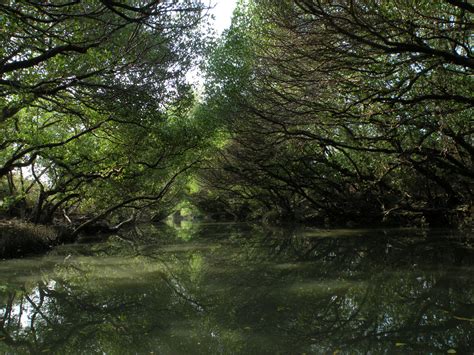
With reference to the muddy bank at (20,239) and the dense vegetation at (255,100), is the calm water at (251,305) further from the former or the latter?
the dense vegetation at (255,100)

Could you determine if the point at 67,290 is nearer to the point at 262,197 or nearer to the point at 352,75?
the point at 352,75

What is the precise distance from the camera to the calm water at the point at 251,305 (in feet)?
16.4

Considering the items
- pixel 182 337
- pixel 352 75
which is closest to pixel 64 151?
pixel 352 75

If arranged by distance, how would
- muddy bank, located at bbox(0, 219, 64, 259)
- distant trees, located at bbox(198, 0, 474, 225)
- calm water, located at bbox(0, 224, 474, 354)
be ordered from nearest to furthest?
calm water, located at bbox(0, 224, 474, 354)
distant trees, located at bbox(198, 0, 474, 225)
muddy bank, located at bbox(0, 219, 64, 259)

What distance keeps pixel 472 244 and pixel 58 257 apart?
13.8m

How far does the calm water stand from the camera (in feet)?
16.4

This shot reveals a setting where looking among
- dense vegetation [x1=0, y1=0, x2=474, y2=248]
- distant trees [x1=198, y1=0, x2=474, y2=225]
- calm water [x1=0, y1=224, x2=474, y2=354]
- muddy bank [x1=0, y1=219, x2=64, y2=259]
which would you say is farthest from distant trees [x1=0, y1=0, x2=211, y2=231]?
calm water [x1=0, y1=224, x2=474, y2=354]

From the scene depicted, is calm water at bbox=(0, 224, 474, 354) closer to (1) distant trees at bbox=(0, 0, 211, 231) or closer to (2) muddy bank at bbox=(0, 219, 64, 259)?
(2) muddy bank at bbox=(0, 219, 64, 259)

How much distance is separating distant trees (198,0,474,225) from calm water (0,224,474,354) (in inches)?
143

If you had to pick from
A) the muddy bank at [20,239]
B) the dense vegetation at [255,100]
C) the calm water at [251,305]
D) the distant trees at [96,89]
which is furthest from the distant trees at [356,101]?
the muddy bank at [20,239]

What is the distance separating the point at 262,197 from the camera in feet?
120

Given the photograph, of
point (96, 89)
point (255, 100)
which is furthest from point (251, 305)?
point (255, 100)

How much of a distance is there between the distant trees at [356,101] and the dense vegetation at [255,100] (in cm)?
7

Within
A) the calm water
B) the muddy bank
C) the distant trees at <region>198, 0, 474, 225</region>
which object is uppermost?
the distant trees at <region>198, 0, 474, 225</region>
